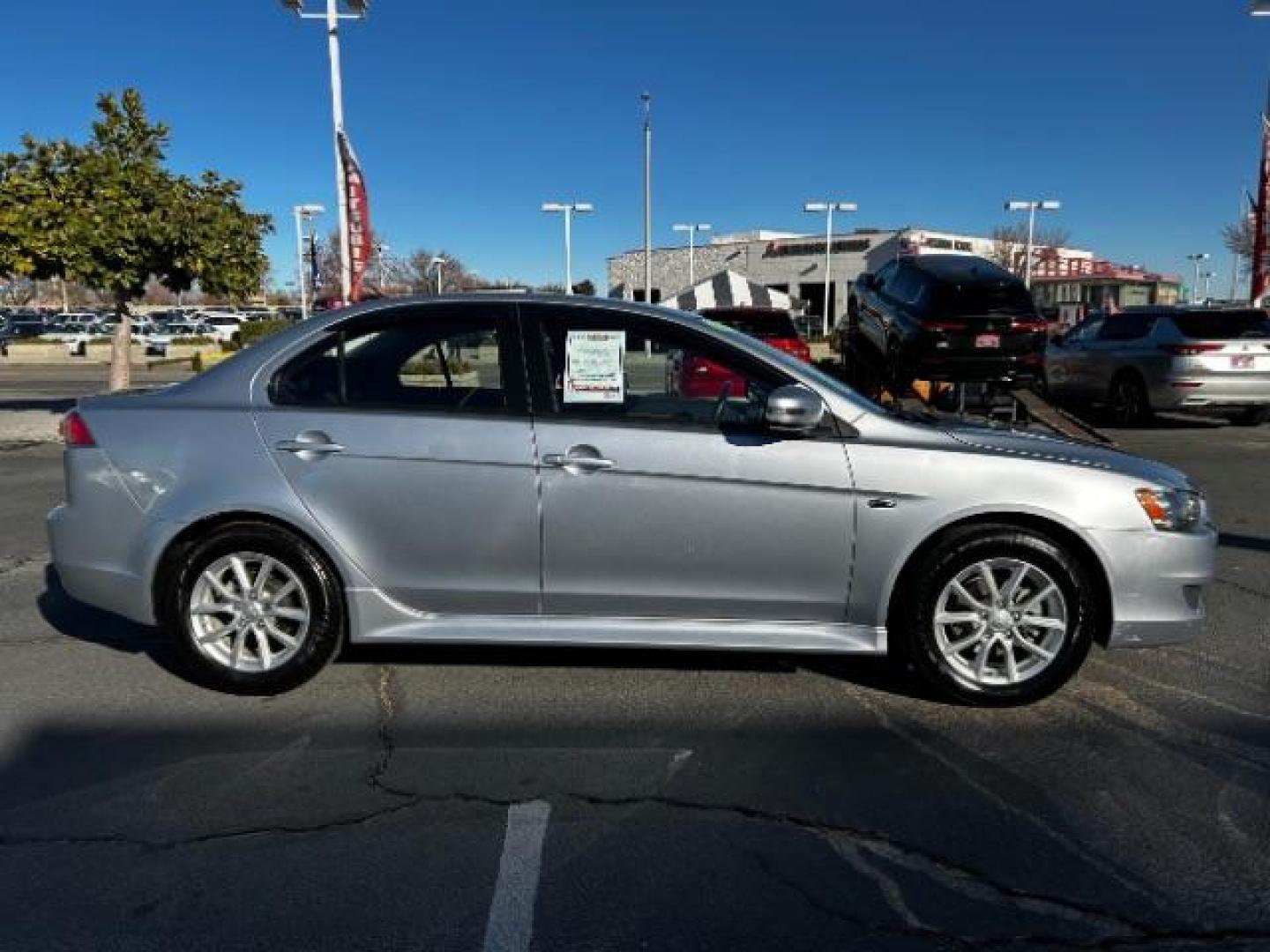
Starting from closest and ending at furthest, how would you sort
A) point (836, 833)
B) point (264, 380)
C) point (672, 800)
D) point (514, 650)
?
point (836, 833)
point (672, 800)
point (264, 380)
point (514, 650)

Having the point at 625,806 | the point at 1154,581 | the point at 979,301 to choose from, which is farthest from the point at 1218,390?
the point at 625,806

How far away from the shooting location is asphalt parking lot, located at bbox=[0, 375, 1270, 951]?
102 inches

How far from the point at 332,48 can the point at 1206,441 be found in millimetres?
13633

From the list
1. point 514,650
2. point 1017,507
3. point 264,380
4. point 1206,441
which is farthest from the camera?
point 1206,441

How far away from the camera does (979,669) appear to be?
3.93 meters

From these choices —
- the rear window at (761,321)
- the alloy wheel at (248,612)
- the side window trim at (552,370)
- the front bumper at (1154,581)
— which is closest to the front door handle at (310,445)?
the alloy wheel at (248,612)

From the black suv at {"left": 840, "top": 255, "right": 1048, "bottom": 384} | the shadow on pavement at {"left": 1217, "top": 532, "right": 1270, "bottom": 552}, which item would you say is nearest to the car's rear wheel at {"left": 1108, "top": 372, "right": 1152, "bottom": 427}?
the black suv at {"left": 840, "top": 255, "right": 1048, "bottom": 384}

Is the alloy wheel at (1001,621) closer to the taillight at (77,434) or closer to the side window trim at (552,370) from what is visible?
the side window trim at (552,370)

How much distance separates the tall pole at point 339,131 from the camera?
532 inches

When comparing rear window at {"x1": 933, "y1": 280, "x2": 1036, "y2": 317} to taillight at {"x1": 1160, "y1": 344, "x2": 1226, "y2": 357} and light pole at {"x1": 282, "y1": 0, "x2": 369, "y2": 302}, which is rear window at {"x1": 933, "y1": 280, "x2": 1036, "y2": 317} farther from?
light pole at {"x1": 282, "y1": 0, "x2": 369, "y2": 302}

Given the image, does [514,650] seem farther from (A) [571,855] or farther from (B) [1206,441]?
(B) [1206,441]

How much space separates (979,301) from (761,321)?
3.27 meters

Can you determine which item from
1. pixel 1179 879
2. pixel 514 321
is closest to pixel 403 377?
pixel 514 321

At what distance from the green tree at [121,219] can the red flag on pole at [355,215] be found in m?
1.37
